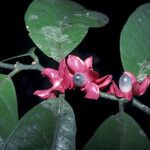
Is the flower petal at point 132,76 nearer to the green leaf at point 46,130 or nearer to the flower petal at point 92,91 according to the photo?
the flower petal at point 92,91

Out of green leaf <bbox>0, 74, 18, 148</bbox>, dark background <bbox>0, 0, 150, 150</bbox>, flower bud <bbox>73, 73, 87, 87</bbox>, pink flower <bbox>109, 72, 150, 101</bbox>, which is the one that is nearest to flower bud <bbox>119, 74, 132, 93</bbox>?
pink flower <bbox>109, 72, 150, 101</bbox>

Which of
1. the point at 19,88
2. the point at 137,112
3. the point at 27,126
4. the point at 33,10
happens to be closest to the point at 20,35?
the point at 19,88

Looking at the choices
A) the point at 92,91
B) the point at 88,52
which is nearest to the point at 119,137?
the point at 92,91

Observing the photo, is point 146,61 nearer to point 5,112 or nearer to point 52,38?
point 52,38

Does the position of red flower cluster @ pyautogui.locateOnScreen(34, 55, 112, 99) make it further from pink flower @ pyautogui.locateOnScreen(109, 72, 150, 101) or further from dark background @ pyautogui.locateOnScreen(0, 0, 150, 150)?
dark background @ pyautogui.locateOnScreen(0, 0, 150, 150)

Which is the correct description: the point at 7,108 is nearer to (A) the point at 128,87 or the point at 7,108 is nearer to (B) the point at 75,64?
(B) the point at 75,64

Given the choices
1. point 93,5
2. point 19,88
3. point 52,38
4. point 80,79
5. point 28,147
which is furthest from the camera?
point 93,5
